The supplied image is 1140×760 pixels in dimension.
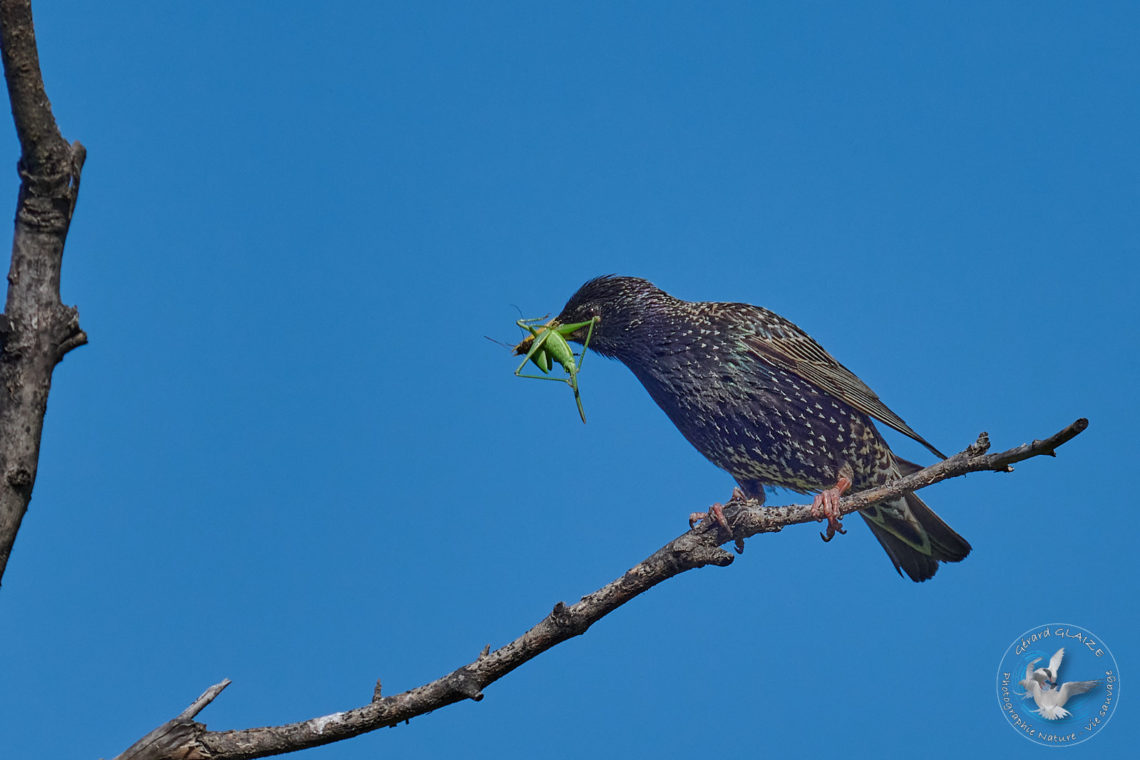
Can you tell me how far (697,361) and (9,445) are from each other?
2653 millimetres

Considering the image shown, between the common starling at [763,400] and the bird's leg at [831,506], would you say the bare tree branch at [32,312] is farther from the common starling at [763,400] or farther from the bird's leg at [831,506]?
the bird's leg at [831,506]

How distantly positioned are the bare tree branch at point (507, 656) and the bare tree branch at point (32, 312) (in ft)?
2.87

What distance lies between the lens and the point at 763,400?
464 cm

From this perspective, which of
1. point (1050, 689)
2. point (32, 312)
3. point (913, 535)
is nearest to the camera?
point (32, 312)

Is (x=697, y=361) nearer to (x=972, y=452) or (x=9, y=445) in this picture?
(x=972, y=452)

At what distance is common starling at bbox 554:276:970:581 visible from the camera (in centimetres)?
464

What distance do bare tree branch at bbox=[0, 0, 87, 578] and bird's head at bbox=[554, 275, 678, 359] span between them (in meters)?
2.35

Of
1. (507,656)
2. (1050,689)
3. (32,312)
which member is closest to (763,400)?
(507,656)

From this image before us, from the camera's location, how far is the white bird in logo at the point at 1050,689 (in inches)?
187

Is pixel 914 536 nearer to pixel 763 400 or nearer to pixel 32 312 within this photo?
pixel 763 400

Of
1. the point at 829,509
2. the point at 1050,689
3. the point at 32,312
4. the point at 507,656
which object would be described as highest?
the point at 32,312

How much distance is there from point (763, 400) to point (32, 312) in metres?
2.77

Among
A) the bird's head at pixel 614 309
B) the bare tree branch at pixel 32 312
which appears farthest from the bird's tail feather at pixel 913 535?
the bare tree branch at pixel 32 312

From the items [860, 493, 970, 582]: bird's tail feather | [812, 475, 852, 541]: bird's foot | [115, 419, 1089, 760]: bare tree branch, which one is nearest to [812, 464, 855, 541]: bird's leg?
[812, 475, 852, 541]: bird's foot
